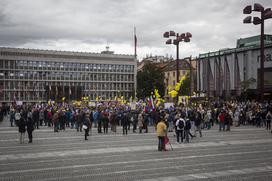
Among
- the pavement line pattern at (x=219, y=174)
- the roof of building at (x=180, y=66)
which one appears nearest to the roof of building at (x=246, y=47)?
the roof of building at (x=180, y=66)

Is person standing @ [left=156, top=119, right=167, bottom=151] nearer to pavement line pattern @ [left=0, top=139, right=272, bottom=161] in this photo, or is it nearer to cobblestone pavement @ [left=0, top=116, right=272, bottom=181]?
cobblestone pavement @ [left=0, top=116, right=272, bottom=181]

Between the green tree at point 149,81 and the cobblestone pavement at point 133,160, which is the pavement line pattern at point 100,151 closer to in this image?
the cobblestone pavement at point 133,160

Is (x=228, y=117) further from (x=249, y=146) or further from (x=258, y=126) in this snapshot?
(x=249, y=146)

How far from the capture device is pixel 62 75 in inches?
4407

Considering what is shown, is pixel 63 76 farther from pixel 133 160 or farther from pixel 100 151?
pixel 133 160

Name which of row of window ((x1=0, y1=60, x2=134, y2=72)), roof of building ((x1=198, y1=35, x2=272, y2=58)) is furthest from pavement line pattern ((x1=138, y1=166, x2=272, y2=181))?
row of window ((x1=0, y1=60, x2=134, y2=72))

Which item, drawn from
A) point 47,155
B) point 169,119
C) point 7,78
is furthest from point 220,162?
point 7,78

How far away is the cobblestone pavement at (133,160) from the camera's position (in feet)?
39.7

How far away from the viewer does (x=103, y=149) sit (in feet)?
60.1

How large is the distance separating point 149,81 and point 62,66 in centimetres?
2690

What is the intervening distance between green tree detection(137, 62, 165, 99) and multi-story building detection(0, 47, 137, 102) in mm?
4396

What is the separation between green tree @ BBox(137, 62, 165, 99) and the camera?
102250mm

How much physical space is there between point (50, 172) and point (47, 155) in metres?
3.84

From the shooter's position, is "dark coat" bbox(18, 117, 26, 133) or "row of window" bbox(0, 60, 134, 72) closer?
"dark coat" bbox(18, 117, 26, 133)
